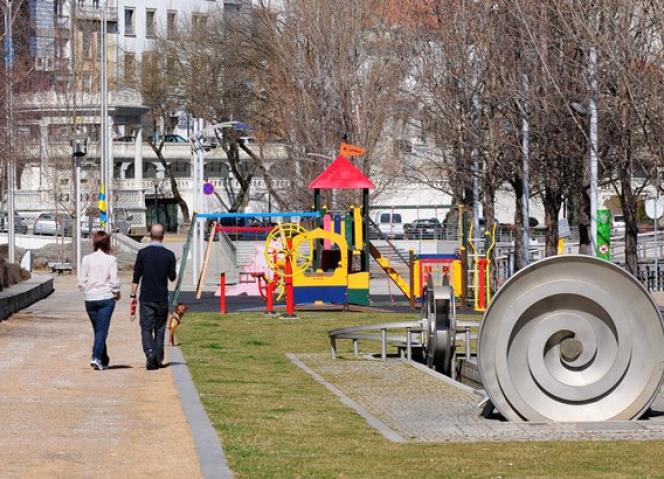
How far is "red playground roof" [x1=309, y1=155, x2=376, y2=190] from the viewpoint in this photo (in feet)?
133

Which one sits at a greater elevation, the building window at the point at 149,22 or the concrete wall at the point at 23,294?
the building window at the point at 149,22

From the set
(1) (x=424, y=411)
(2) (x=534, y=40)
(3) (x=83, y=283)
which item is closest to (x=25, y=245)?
(2) (x=534, y=40)

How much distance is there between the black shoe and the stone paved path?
1.98 metres

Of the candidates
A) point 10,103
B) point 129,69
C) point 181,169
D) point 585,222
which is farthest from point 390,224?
point 10,103

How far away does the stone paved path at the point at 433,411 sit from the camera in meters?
14.1

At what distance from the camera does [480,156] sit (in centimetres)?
4450

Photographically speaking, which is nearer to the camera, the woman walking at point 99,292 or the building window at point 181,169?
the woman walking at point 99,292

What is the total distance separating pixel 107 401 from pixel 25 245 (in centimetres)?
6436

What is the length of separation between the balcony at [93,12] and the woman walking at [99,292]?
7008cm

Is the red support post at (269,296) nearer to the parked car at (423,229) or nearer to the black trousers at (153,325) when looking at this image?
the black trousers at (153,325)

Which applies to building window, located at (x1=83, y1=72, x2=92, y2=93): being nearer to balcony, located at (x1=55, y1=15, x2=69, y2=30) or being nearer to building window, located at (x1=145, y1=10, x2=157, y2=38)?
balcony, located at (x1=55, y1=15, x2=69, y2=30)

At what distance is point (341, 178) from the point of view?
4081cm

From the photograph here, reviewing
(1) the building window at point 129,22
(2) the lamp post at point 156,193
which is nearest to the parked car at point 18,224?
(2) the lamp post at point 156,193

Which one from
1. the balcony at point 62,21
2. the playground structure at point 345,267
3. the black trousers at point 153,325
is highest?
the balcony at point 62,21
